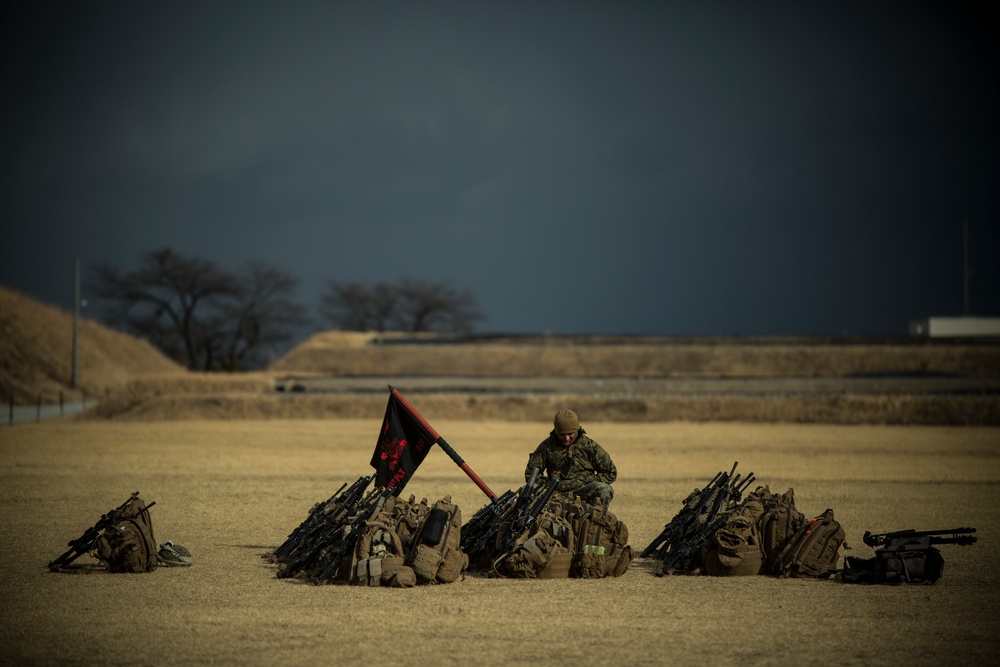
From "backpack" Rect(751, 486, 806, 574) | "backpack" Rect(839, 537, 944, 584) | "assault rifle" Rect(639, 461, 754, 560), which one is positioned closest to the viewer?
"backpack" Rect(839, 537, 944, 584)

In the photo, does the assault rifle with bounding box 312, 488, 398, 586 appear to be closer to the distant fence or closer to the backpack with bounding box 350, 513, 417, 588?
the backpack with bounding box 350, 513, 417, 588

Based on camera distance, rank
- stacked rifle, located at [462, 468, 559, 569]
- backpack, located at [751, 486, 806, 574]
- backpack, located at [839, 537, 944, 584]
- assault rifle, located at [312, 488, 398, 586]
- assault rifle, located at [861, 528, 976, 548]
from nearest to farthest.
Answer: assault rifle, located at [312, 488, 398, 586] → backpack, located at [839, 537, 944, 584] → assault rifle, located at [861, 528, 976, 548] → stacked rifle, located at [462, 468, 559, 569] → backpack, located at [751, 486, 806, 574]

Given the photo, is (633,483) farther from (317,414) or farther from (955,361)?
(955,361)

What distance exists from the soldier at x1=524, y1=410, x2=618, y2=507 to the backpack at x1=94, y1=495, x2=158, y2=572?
4820mm

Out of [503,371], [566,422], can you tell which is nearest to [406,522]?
[566,422]

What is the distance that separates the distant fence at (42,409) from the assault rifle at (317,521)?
27.9m

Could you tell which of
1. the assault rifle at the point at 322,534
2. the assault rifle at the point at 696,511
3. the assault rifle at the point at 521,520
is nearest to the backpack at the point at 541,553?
the assault rifle at the point at 521,520

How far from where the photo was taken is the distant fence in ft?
136

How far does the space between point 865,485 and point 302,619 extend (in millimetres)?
15669

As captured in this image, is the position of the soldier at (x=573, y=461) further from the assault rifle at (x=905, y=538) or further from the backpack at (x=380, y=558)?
the assault rifle at (x=905, y=538)

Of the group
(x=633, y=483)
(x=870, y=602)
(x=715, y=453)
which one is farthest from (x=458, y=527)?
(x=715, y=453)

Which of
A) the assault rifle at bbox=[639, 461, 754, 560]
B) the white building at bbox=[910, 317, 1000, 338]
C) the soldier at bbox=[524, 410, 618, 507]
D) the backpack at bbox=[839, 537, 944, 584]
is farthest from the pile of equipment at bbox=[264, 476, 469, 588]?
the white building at bbox=[910, 317, 1000, 338]

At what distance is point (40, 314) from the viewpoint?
59.2 metres

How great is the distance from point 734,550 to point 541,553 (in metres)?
2.34
